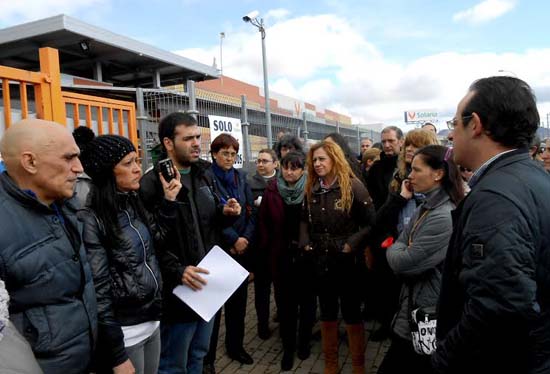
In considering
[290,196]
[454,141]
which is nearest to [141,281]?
[454,141]

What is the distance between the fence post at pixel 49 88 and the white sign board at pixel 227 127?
241 centimetres

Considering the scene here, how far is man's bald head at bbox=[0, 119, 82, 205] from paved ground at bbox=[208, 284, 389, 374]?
2767 mm

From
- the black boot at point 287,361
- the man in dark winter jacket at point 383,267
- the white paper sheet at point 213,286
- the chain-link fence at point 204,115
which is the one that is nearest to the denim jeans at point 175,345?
the white paper sheet at point 213,286

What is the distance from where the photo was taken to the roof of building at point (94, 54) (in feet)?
39.6

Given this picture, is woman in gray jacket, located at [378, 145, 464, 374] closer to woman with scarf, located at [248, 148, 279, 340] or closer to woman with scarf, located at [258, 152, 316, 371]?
woman with scarf, located at [258, 152, 316, 371]

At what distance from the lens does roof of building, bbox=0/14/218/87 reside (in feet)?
39.6

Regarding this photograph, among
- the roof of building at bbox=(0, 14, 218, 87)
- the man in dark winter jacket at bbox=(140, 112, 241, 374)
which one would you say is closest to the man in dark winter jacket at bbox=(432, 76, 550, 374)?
the man in dark winter jacket at bbox=(140, 112, 241, 374)

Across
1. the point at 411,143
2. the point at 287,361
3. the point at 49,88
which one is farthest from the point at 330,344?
the point at 49,88

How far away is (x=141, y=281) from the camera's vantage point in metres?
2.19

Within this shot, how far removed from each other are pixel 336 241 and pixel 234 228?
1056mm

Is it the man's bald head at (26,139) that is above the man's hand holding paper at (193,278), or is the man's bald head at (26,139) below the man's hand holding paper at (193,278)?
above

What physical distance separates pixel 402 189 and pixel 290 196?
107 cm

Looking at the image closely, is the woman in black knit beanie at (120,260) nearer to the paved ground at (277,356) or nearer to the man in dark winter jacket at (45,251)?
the man in dark winter jacket at (45,251)

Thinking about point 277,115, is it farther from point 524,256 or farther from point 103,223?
point 524,256
